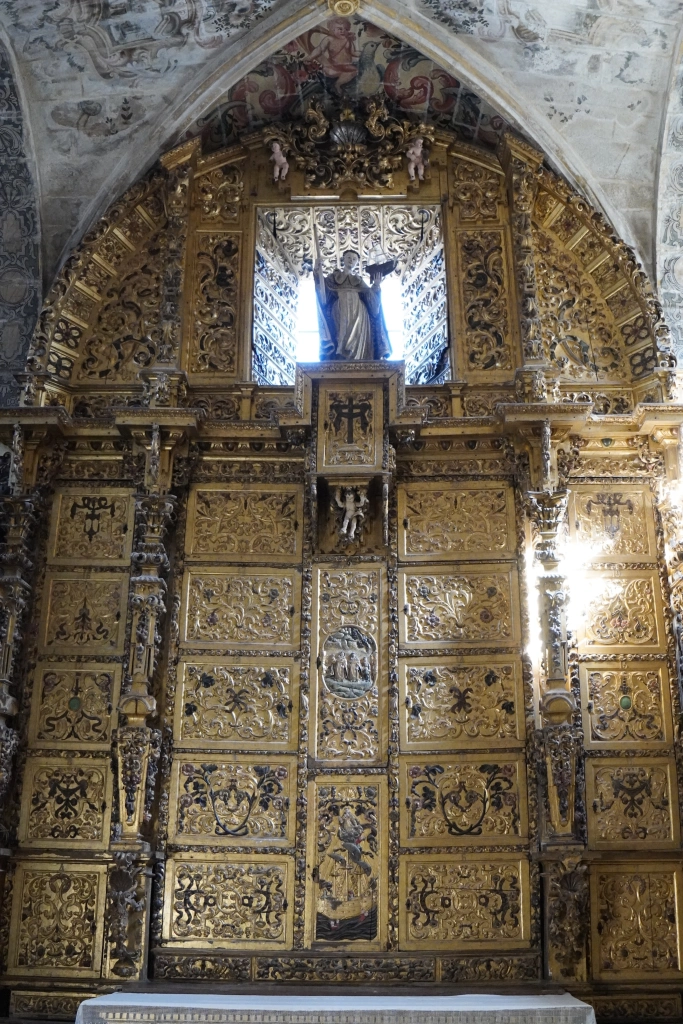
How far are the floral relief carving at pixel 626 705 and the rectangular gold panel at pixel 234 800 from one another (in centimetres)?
241

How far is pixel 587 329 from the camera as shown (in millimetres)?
10453

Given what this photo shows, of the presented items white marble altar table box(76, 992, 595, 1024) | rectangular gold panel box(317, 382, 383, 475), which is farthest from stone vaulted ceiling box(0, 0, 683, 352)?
white marble altar table box(76, 992, 595, 1024)

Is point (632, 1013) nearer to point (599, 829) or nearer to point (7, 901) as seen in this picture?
point (599, 829)

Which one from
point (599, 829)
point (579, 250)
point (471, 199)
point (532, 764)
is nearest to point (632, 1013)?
point (599, 829)

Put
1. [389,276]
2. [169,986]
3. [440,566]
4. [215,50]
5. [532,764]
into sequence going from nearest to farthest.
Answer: [169,986] → [532,764] → [440,566] → [215,50] → [389,276]

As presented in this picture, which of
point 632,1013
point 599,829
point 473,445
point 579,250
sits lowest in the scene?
point 632,1013

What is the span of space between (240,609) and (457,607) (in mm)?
1772

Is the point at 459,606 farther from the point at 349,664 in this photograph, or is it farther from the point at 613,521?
the point at 613,521

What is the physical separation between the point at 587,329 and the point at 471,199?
1.71m

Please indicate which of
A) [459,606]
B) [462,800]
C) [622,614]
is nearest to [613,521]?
[622,614]

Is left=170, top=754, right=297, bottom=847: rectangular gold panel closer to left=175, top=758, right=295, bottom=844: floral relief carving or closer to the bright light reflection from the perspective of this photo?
left=175, top=758, right=295, bottom=844: floral relief carving

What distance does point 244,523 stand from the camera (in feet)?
32.0

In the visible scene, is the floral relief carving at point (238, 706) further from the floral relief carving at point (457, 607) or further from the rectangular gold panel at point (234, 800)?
the floral relief carving at point (457, 607)

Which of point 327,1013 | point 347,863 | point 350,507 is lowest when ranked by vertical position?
point 327,1013
